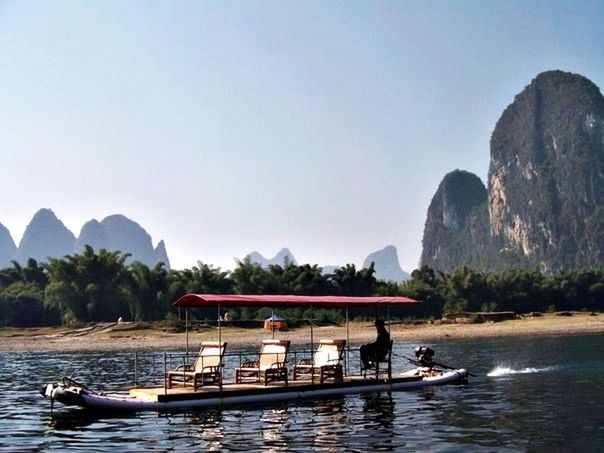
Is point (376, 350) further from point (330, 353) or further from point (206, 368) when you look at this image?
point (206, 368)

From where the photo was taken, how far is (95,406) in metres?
23.3

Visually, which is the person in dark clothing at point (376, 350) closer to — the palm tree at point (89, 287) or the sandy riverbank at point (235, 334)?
the sandy riverbank at point (235, 334)

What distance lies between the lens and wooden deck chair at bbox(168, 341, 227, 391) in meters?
24.6

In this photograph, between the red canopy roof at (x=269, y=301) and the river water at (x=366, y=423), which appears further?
the red canopy roof at (x=269, y=301)

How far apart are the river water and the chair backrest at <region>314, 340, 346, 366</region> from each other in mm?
1366

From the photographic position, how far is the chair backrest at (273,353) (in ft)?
85.2

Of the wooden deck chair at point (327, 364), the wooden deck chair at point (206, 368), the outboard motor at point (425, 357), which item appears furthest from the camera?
the outboard motor at point (425, 357)

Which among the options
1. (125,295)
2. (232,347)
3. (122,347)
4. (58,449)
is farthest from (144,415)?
(125,295)

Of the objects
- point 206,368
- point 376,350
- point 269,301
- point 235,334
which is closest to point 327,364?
point 376,350

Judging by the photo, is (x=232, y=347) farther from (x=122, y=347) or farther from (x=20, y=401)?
(x=20, y=401)

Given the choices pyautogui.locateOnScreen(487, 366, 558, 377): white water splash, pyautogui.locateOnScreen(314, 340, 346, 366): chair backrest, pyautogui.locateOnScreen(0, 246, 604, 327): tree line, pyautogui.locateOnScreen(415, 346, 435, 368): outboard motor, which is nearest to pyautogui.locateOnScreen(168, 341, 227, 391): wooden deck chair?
pyautogui.locateOnScreen(314, 340, 346, 366): chair backrest

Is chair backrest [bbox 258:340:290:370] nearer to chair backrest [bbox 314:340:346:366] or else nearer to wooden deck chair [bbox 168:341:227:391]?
wooden deck chair [bbox 168:341:227:391]

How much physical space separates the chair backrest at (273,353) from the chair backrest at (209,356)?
187cm

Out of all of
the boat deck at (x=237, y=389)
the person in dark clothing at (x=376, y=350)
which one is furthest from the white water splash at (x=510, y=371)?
the person in dark clothing at (x=376, y=350)
